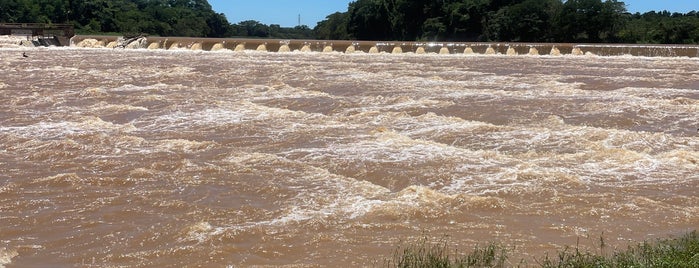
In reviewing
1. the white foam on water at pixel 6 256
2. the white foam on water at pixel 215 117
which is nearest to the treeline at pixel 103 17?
the white foam on water at pixel 215 117

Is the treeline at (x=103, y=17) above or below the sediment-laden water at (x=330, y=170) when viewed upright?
above

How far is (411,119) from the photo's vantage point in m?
15.7

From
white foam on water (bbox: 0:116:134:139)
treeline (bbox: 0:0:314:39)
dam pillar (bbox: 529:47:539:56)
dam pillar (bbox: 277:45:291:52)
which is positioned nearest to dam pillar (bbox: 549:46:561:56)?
dam pillar (bbox: 529:47:539:56)

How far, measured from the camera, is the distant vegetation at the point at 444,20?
183ft

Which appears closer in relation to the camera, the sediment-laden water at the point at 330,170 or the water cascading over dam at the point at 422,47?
the sediment-laden water at the point at 330,170

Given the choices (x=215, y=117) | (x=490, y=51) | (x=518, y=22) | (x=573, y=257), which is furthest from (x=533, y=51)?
(x=573, y=257)

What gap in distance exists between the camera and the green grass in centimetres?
577

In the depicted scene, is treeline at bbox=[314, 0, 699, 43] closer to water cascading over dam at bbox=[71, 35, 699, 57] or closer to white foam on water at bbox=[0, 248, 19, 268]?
water cascading over dam at bbox=[71, 35, 699, 57]

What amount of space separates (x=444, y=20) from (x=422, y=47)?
29052 millimetres

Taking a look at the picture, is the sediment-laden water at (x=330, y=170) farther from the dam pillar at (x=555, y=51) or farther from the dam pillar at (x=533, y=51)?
the dam pillar at (x=533, y=51)

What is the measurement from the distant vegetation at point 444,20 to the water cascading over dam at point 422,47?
17.7 meters

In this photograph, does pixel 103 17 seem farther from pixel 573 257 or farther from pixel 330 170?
pixel 573 257

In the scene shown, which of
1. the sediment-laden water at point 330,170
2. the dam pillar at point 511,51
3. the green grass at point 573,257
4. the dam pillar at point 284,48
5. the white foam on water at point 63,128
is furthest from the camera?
the dam pillar at point 284,48

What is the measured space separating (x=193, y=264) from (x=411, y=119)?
9.48 meters
